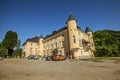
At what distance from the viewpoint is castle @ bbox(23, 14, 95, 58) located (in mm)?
39719

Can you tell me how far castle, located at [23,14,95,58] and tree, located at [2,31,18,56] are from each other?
12.5 m

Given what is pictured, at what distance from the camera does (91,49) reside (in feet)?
162

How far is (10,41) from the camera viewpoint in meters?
69.2

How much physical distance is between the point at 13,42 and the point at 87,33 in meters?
42.8

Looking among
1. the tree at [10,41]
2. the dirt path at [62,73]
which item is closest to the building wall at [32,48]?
the tree at [10,41]

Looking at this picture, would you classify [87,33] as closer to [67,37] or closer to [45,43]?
[67,37]

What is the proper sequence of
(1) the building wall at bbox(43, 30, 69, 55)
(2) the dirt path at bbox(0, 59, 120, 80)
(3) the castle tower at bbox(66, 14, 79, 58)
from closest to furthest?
(2) the dirt path at bbox(0, 59, 120, 80), (3) the castle tower at bbox(66, 14, 79, 58), (1) the building wall at bbox(43, 30, 69, 55)

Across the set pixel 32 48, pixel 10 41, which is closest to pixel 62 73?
pixel 32 48

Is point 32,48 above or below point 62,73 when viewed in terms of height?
above

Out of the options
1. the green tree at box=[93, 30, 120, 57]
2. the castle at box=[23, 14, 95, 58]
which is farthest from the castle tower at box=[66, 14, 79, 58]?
the green tree at box=[93, 30, 120, 57]

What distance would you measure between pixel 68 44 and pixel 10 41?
41213mm

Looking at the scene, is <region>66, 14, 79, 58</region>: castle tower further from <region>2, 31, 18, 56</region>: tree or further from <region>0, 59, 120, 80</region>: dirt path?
<region>2, 31, 18, 56</region>: tree

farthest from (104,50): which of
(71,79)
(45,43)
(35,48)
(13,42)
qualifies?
(13,42)

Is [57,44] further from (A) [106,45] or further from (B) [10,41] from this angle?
(B) [10,41]
